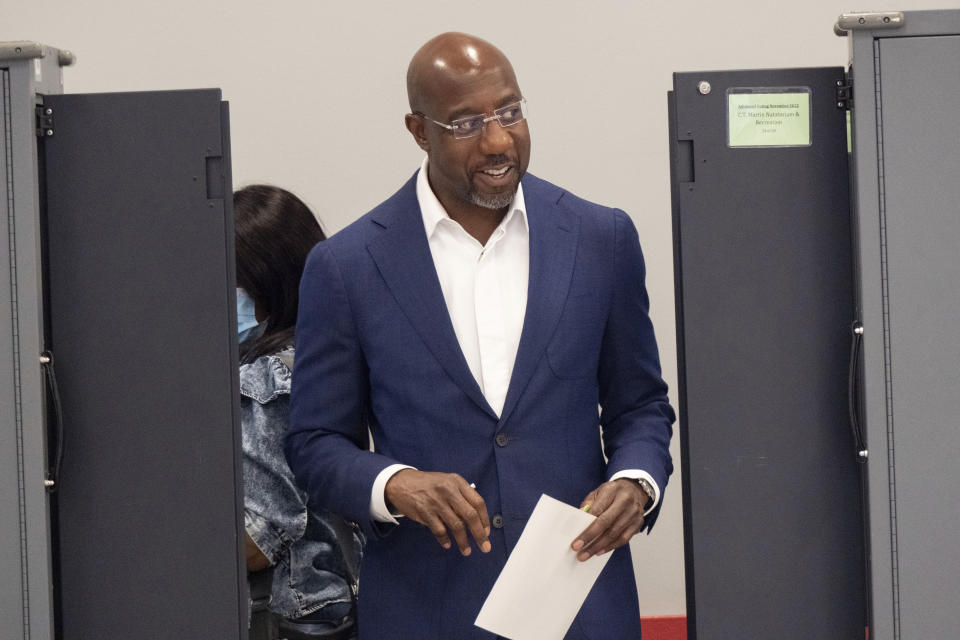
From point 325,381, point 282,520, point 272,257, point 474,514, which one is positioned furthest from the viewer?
point 272,257

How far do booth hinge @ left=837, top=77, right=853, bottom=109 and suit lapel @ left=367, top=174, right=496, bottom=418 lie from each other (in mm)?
751

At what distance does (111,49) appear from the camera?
334 centimetres

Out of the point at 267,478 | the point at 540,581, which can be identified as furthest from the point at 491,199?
the point at 267,478

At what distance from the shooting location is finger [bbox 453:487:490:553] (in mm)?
1528

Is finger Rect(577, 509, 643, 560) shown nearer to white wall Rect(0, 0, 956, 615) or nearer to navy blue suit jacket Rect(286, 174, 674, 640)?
navy blue suit jacket Rect(286, 174, 674, 640)

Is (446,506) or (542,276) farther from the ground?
(542,276)

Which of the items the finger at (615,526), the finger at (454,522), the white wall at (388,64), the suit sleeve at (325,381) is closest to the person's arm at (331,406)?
the suit sleeve at (325,381)

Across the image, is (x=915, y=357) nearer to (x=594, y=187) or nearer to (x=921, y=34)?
(x=921, y=34)

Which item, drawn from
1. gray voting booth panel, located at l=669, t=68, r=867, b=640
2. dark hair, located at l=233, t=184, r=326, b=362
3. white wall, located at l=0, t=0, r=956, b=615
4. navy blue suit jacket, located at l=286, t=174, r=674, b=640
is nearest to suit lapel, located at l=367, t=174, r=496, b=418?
navy blue suit jacket, located at l=286, t=174, r=674, b=640

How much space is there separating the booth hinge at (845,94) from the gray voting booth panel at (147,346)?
1062mm

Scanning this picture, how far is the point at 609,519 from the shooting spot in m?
1.58

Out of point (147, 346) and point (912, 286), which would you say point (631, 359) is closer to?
point (912, 286)

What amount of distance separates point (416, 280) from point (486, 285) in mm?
118

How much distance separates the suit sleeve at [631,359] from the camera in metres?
1.79
